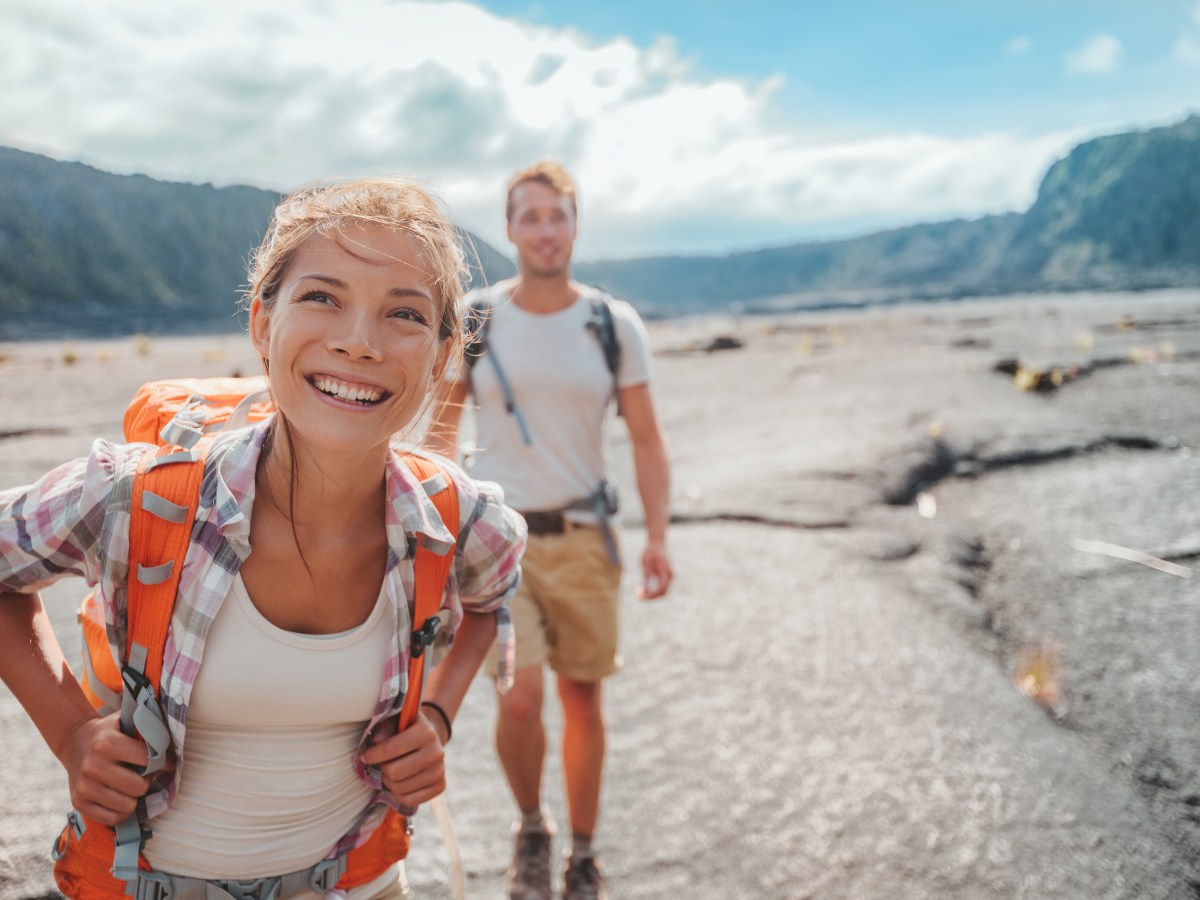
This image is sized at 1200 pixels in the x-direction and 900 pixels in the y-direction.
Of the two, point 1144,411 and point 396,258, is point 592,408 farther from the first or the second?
point 1144,411

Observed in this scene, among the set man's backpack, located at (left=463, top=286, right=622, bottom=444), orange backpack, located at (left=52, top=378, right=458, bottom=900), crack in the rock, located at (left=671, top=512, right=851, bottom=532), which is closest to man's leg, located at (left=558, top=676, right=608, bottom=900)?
man's backpack, located at (left=463, top=286, right=622, bottom=444)

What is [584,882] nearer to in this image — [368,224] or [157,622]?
[157,622]

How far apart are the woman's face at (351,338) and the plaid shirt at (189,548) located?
119mm

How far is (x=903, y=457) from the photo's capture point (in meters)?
6.67

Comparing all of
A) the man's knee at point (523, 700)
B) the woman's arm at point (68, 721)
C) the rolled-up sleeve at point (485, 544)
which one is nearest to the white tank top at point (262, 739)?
the woman's arm at point (68, 721)

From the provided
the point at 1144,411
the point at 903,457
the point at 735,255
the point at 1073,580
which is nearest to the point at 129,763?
the point at 1073,580

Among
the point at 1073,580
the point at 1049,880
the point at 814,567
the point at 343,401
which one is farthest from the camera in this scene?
the point at 814,567

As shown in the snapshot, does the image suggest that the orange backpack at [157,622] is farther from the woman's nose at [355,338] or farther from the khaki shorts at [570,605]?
the khaki shorts at [570,605]

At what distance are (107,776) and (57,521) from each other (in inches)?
14.2

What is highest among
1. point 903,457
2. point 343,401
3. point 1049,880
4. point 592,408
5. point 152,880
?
point 343,401

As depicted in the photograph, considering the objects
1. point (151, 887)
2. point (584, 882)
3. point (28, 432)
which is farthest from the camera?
point (28, 432)

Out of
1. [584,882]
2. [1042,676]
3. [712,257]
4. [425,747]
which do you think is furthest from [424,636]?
[712,257]

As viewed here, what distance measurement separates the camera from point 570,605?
2514mm

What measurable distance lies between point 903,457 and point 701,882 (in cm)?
488
